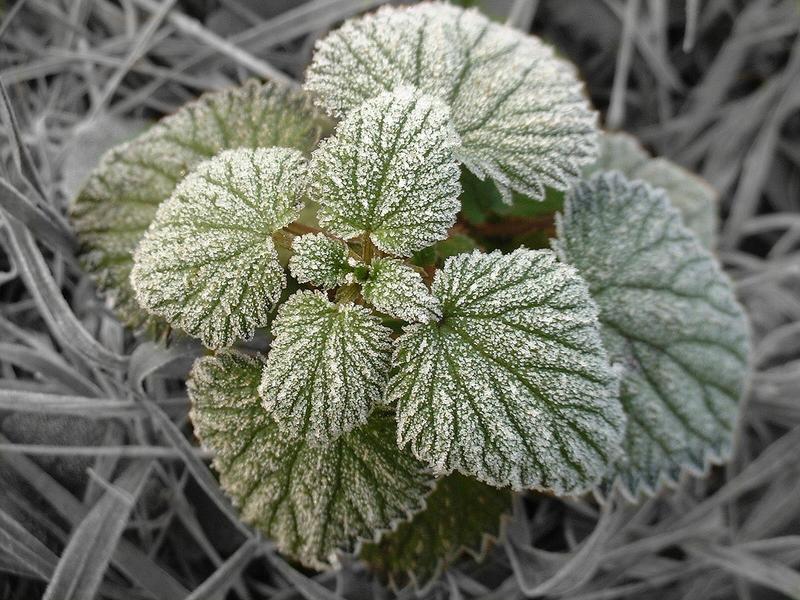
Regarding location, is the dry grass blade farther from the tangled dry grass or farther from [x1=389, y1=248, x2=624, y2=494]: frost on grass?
[x1=389, y1=248, x2=624, y2=494]: frost on grass

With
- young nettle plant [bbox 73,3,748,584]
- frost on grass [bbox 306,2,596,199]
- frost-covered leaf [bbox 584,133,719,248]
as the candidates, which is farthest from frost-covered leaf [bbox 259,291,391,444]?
frost-covered leaf [bbox 584,133,719,248]

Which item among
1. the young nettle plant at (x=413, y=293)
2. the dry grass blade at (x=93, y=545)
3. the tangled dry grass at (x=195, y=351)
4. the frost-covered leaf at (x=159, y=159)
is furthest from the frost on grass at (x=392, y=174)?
the dry grass blade at (x=93, y=545)

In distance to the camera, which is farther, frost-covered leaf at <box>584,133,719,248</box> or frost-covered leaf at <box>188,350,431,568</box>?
frost-covered leaf at <box>584,133,719,248</box>

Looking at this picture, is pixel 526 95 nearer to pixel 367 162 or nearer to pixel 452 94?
pixel 452 94

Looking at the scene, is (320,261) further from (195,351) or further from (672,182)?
(672,182)

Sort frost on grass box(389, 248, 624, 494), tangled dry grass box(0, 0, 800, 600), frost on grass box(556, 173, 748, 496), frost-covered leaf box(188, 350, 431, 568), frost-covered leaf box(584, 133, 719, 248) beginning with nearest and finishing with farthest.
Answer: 1. frost on grass box(389, 248, 624, 494)
2. frost-covered leaf box(188, 350, 431, 568)
3. frost on grass box(556, 173, 748, 496)
4. tangled dry grass box(0, 0, 800, 600)
5. frost-covered leaf box(584, 133, 719, 248)

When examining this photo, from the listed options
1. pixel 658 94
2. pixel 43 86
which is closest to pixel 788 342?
pixel 658 94
